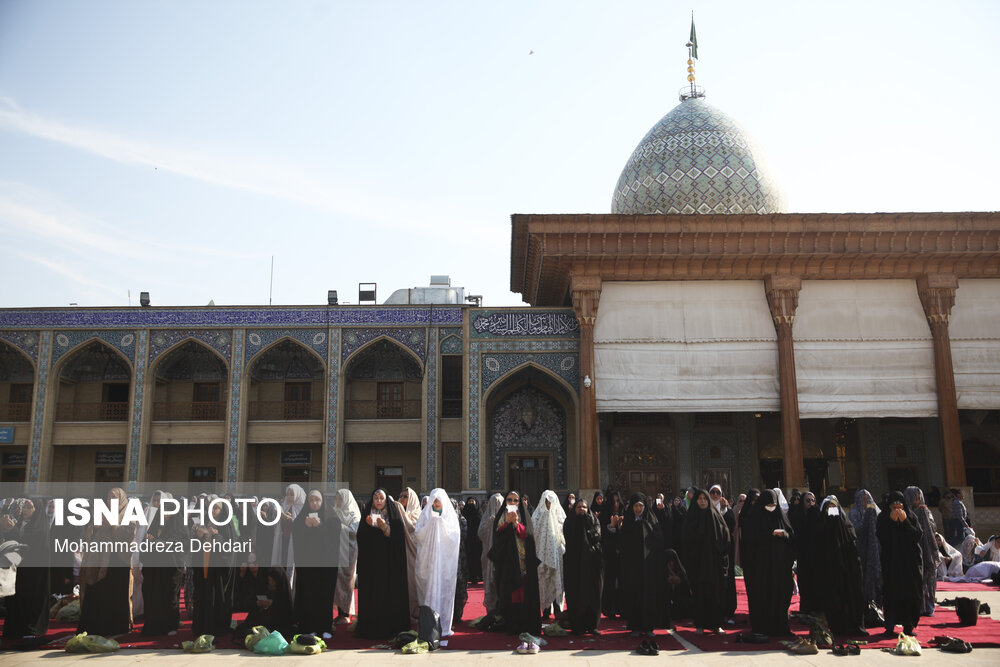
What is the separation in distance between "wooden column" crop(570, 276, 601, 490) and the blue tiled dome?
145 inches

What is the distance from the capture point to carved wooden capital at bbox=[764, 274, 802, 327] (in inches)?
661

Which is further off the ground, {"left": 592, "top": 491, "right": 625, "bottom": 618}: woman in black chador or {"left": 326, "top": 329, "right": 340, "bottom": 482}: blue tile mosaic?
{"left": 326, "top": 329, "right": 340, "bottom": 482}: blue tile mosaic

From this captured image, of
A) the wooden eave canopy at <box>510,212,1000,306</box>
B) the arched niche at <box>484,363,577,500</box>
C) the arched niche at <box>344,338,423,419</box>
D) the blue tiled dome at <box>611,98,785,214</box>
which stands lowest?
the arched niche at <box>484,363,577,500</box>

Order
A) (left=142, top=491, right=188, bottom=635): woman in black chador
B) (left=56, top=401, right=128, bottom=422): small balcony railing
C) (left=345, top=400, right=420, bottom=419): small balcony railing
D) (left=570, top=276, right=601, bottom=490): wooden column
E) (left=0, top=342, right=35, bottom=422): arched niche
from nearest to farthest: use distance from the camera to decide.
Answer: (left=142, top=491, right=188, bottom=635): woman in black chador
(left=570, top=276, right=601, bottom=490): wooden column
(left=56, top=401, right=128, bottom=422): small balcony railing
(left=345, top=400, right=420, bottom=419): small balcony railing
(left=0, top=342, right=35, bottom=422): arched niche

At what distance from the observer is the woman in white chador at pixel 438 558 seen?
7.76 metres

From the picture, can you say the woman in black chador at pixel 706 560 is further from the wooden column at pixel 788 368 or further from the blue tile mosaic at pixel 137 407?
the blue tile mosaic at pixel 137 407

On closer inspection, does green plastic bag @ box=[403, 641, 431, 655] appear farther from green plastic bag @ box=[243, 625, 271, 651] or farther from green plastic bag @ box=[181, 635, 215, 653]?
green plastic bag @ box=[181, 635, 215, 653]

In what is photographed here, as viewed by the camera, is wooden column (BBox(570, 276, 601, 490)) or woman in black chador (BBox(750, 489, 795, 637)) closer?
woman in black chador (BBox(750, 489, 795, 637))

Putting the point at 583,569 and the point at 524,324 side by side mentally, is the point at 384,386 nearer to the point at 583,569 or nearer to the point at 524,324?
the point at 524,324

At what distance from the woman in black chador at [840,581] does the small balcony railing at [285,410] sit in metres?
14.2

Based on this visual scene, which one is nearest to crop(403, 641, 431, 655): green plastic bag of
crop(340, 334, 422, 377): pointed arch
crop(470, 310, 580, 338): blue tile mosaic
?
crop(470, 310, 580, 338): blue tile mosaic

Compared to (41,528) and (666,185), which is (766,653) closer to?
(41,528)

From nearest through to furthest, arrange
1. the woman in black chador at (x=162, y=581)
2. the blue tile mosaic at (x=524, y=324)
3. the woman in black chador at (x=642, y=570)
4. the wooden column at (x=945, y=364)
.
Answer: the woman in black chador at (x=642, y=570) < the woman in black chador at (x=162, y=581) < the wooden column at (x=945, y=364) < the blue tile mosaic at (x=524, y=324)

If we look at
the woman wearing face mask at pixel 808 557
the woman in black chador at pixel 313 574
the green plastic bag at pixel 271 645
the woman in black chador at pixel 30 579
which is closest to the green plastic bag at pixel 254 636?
the green plastic bag at pixel 271 645
